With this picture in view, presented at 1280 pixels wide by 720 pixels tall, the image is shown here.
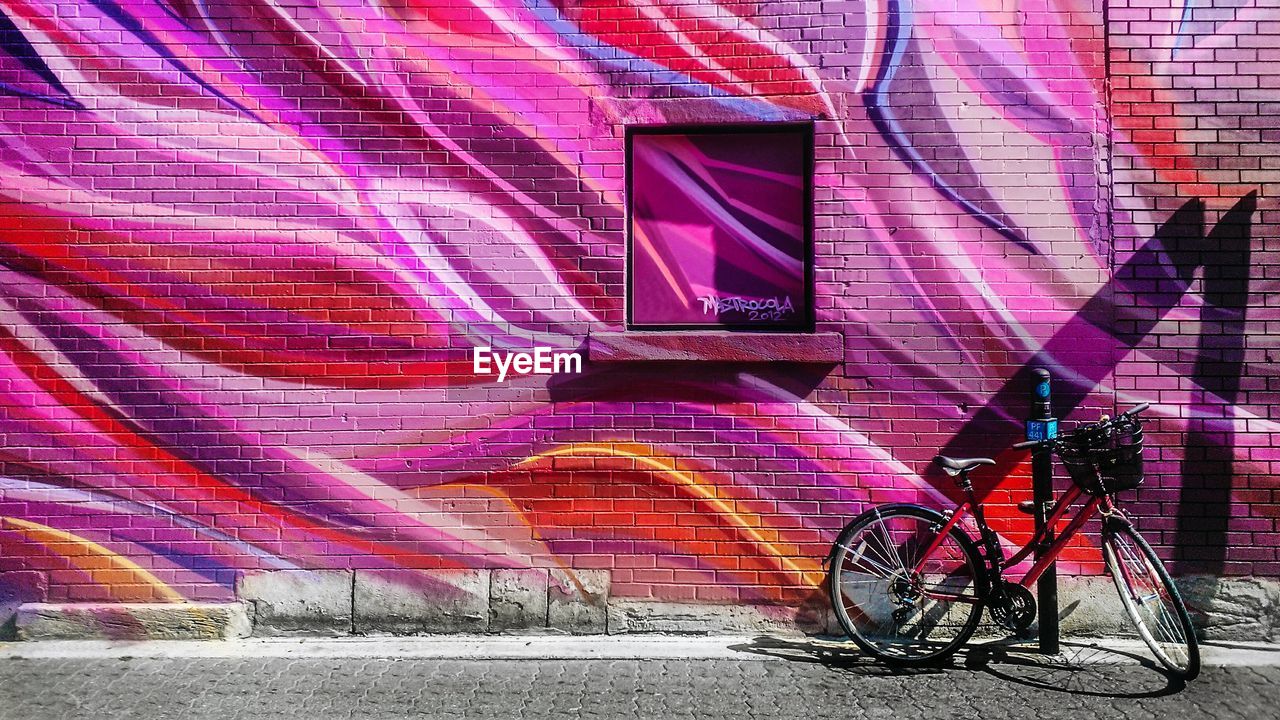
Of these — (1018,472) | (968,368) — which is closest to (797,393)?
(968,368)

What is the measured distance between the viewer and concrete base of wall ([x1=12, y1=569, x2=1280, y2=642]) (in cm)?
495

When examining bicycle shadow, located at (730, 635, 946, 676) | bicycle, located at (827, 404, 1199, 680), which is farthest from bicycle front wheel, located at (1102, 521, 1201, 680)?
bicycle shadow, located at (730, 635, 946, 676)

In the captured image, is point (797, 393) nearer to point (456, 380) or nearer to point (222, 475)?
point (456, 380)

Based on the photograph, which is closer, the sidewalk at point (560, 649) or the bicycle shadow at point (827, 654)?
the bicycle shadow at point (827, 654)

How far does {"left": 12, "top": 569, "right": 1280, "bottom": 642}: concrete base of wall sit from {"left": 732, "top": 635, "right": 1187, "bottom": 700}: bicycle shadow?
212mm

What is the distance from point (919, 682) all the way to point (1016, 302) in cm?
216

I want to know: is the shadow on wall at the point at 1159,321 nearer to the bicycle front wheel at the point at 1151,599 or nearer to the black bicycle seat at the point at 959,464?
the black bicycle seat at the point at 959,464

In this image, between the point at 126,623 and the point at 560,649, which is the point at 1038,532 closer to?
the point at 560,649

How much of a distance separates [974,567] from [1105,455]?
856mm

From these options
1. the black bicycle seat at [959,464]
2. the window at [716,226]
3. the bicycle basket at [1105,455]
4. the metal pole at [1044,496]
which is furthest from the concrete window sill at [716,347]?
the bicycle basket at [1105,455]

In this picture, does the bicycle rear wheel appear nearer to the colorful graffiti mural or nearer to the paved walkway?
the paved walkway

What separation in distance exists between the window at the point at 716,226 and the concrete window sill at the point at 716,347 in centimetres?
23

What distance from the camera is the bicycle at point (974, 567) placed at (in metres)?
4.24

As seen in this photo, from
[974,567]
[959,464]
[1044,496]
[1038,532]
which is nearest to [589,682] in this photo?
[974,567]
